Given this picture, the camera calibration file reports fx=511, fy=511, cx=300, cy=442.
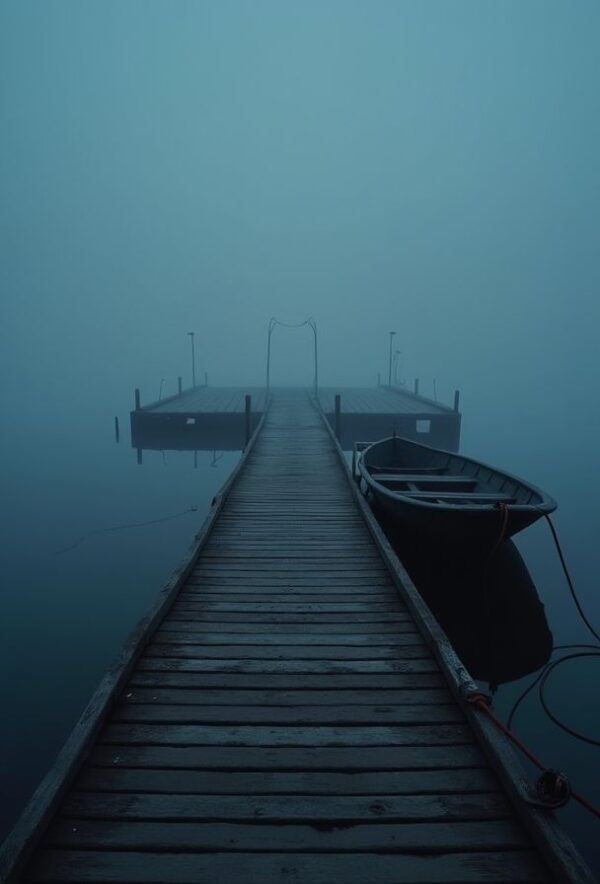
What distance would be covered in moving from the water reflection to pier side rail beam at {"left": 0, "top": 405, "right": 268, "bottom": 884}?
4.83 meters

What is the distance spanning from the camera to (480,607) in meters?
8.86

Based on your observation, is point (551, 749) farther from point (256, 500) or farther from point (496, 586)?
point (256, 500)

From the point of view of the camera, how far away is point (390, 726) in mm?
3867

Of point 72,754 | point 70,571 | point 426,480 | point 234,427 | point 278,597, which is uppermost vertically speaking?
point 72,754

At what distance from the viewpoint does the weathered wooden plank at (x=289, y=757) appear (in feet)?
11.3

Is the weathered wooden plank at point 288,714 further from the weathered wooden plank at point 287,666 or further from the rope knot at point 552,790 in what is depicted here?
the rope knot at point 552,790

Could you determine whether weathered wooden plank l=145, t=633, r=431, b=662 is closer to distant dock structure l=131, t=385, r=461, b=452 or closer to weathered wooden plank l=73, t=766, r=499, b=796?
weathered wooden plank l=73, t=766, r=499, b=796

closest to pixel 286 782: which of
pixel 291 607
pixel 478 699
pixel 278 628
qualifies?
pixel 478 699

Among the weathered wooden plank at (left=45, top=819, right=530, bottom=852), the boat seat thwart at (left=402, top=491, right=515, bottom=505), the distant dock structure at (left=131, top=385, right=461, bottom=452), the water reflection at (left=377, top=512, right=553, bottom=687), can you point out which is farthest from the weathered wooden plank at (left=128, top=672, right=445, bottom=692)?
the distant dock structure at (left=131, top=385, right=461, bottom=452)

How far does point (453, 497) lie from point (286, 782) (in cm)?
692

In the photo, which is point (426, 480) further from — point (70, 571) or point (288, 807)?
point (70, 571)

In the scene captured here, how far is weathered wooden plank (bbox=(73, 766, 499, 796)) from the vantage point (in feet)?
10.6

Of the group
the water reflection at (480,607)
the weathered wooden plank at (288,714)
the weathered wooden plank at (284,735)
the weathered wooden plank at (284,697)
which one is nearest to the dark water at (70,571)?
the weathered wooden plank at (284,697)

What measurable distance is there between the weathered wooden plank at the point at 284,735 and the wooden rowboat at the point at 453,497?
14.2 ft
